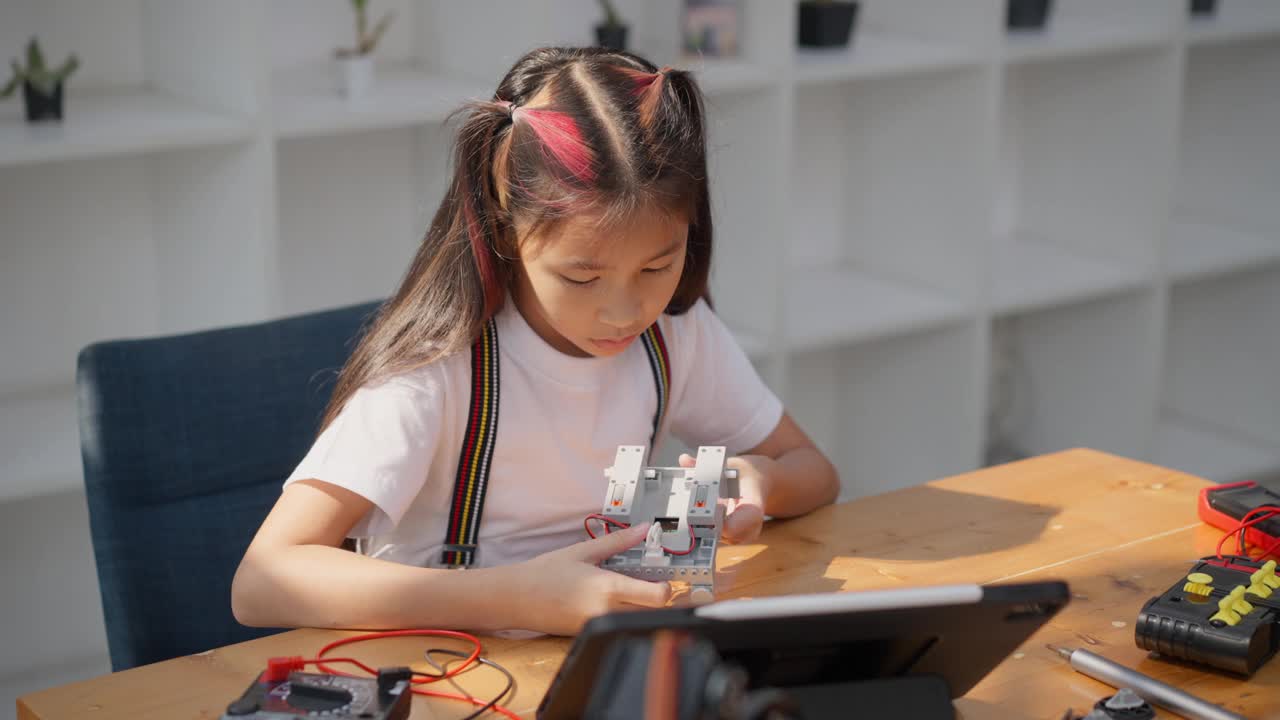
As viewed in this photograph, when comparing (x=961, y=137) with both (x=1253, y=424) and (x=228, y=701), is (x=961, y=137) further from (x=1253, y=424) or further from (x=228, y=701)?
(x=228, y=701)

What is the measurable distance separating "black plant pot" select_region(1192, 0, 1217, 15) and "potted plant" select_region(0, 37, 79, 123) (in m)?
2.35

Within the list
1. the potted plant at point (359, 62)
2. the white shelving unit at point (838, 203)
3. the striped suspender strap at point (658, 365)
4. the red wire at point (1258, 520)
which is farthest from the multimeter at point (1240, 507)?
the potted plant at point (359, 62)

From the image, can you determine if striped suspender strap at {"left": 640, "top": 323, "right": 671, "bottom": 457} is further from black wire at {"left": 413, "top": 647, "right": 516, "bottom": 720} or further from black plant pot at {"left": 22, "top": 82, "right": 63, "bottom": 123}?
black plant pot at {"left": 22, "top": 82, "right": 63, "bottom": 123}

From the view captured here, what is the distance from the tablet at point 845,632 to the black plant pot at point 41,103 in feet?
4.80

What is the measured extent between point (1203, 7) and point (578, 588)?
2.58 m

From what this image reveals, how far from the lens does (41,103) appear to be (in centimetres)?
208

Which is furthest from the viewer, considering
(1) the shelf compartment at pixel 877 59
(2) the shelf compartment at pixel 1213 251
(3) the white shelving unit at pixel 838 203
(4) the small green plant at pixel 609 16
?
(2) the shelf compartment at pixel 1213 251

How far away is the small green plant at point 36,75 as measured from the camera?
2062 millimetres

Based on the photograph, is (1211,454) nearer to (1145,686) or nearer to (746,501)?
(746,501)

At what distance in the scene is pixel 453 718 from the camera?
1.07m

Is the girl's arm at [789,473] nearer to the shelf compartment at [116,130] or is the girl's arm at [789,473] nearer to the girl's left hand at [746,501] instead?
the girl's left hand at [746,501]

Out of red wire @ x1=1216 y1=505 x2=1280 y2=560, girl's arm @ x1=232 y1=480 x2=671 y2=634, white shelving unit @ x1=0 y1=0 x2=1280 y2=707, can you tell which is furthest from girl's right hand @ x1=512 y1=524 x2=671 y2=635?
white shelving unit @ x1=0 y1=0 x2=1280 y2=707

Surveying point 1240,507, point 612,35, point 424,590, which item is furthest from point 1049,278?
point 424,590

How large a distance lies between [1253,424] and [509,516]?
251 cm
